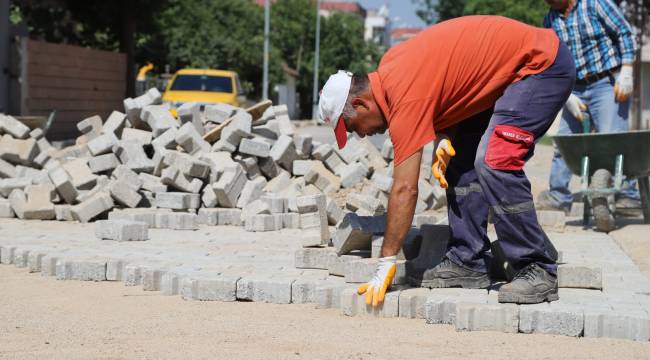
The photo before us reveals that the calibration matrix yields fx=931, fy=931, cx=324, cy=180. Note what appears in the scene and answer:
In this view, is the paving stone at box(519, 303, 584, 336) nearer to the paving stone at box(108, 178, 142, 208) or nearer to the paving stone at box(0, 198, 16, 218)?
Answer: the paving stone at box(108, 178, 142, 208)

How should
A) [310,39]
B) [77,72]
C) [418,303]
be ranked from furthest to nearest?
[310,39] → [77,72] → [418,303]

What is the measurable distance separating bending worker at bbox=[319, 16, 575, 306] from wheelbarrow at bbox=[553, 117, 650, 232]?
10.2 ft

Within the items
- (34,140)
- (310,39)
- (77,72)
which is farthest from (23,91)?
(310,39)

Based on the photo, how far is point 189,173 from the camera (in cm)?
894

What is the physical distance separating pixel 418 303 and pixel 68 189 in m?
4.94

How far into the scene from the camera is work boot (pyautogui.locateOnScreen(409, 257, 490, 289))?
16.8 feet

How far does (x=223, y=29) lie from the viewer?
1897 inches

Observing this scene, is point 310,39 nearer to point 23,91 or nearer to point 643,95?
point 643,95

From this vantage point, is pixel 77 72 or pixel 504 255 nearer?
pixel 504 255

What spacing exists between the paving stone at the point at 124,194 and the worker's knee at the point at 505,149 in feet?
15.6

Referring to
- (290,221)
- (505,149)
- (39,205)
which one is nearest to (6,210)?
(39,205)

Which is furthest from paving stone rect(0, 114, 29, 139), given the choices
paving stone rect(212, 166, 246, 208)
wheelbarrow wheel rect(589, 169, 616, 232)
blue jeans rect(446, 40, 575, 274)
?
blue jeans rect(446, 40, 575, 274)

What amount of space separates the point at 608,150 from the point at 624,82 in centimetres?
64

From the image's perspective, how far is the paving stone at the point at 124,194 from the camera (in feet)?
28.5
